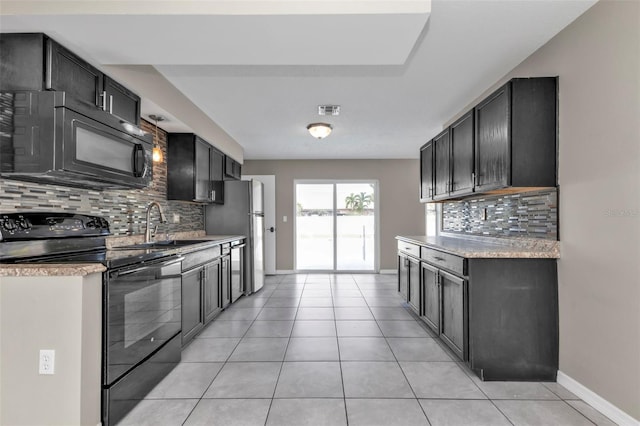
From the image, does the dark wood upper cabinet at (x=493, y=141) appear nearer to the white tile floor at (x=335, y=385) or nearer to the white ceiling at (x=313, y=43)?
the white ceiling at (x=313, y=43)

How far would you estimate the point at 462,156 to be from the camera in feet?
10.3

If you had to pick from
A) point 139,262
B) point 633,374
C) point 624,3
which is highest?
point 624,3

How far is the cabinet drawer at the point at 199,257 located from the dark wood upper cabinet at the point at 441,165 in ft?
8.64

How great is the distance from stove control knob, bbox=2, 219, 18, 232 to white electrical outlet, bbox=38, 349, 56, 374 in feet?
2.36

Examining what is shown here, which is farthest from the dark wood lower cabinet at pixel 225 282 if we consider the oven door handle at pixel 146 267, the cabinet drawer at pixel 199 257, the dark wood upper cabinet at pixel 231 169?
the dark wood upper cabinet at pixel 231 169

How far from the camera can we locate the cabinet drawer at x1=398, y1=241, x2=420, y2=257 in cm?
346

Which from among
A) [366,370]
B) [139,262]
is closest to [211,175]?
[139,262]

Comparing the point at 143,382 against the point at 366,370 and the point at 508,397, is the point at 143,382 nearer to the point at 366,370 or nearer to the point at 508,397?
the point at 366,370

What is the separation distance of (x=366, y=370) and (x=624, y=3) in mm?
2725

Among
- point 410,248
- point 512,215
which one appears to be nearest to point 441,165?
point 410,248

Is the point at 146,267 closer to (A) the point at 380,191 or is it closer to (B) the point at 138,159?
(B) the point at 138,159

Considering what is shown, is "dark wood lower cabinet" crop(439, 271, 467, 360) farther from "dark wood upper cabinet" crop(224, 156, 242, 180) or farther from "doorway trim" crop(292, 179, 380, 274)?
"doorway trim" crop(292, 179, 380, 274)

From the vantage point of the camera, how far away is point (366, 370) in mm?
2404

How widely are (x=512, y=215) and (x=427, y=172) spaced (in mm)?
1589
